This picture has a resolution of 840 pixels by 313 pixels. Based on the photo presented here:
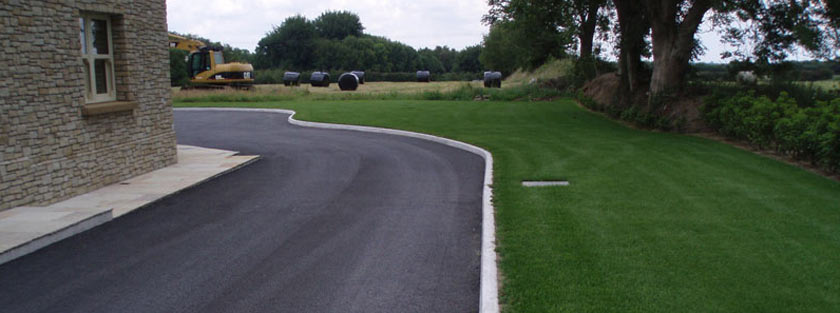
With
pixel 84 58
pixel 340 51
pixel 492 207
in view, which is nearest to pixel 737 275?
pixel 492 207

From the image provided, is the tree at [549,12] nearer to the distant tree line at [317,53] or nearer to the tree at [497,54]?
the tree at [497,54]

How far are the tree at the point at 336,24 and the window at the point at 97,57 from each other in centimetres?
9796

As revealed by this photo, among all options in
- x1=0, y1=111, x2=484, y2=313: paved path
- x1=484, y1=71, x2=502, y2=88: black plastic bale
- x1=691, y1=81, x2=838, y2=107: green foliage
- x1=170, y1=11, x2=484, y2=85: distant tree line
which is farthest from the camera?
x1=170, y1=11, x2=484, y2=85: distant tree line

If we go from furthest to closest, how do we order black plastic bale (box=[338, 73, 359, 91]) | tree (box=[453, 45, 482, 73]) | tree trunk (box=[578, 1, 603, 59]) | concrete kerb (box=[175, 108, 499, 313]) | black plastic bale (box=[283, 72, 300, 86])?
tree (box=[453, 45, 482, 73]) → black plastic bale (box=[283, 72, 300, 86]) → black plastic bale (box=[338, 73, 359, 91]) → tree trunk (box=[578, 1, 603, 59]) → concrete kerb (box=[175, 108, 499, 313])

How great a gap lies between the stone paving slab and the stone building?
29cm

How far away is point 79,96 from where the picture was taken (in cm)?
998

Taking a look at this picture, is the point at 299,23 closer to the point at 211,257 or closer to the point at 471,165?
the point at 471,165

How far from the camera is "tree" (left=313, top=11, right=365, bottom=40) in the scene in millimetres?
107750

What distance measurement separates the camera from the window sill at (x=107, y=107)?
33.2 feet

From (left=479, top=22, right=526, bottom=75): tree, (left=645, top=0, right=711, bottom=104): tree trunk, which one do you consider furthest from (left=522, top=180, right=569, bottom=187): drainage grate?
(left=479, top=22, right=526, bottom=75): tree

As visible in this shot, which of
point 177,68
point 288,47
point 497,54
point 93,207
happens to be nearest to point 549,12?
point 93,207

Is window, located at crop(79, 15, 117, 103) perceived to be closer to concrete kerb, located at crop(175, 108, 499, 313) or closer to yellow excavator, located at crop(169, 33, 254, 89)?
concrete kerb, located at crop(175, 108, 499, 313)

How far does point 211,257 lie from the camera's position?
6.84 m

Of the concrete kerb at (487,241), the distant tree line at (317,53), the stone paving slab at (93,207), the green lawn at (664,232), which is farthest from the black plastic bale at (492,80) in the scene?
the distant tree line at (317,53)
